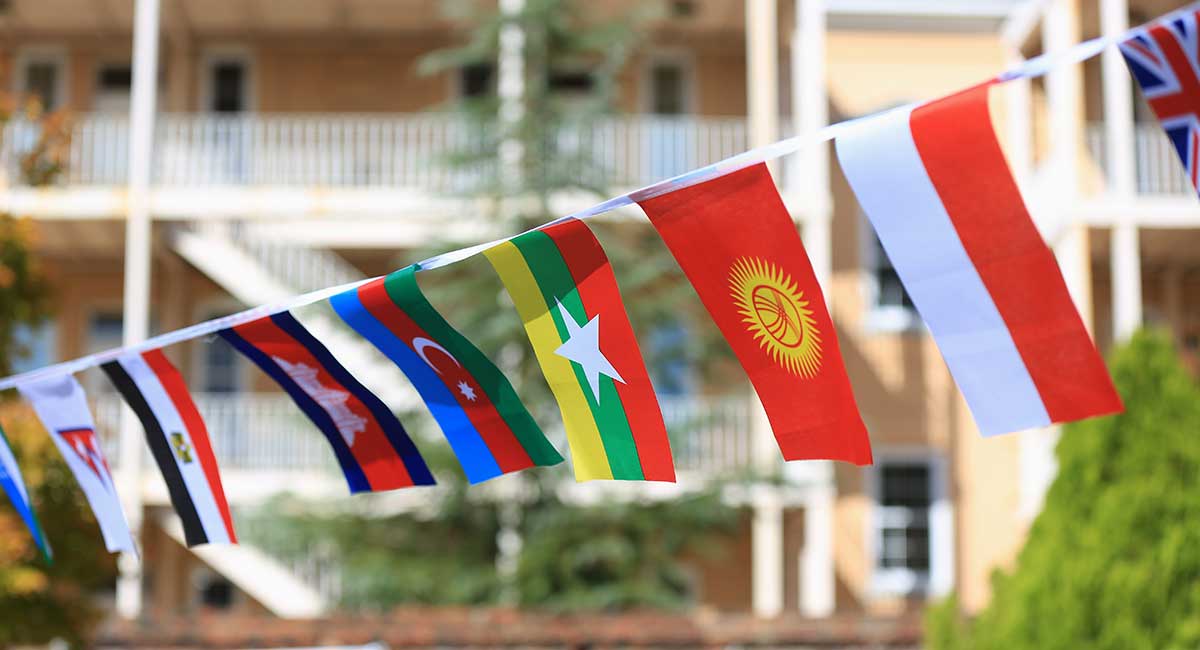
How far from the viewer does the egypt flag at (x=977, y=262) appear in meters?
4.38

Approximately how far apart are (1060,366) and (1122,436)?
533cm

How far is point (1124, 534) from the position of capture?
8.96m

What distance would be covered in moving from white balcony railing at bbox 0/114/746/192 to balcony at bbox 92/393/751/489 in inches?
107

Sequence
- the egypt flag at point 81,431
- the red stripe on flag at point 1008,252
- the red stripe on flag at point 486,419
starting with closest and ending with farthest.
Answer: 1. the red stripe on flag at point 1008,252
2. the red stripe on flag at point 486,419
3. the egypt flag at point 81,431

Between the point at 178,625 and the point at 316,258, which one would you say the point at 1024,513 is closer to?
the point at 316,258

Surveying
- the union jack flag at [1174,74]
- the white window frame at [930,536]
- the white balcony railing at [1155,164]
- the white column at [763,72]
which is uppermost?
the white column at [763,72]

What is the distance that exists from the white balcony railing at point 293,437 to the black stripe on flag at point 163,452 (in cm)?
995

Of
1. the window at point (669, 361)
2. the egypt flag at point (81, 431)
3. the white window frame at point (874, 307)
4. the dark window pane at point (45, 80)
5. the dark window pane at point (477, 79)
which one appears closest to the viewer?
the egypt flag at point (81, 431)

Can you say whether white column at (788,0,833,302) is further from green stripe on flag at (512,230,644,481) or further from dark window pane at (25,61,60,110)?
green stripe on flag at (512,230,644,481)

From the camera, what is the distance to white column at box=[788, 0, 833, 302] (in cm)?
1712

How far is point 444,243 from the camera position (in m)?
15.8

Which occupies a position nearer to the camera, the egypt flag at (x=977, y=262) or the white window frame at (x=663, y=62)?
the egypt flag at (x=977, y=262)

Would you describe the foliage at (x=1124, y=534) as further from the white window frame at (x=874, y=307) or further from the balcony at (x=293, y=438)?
the white window frame at (x=874, y=307)

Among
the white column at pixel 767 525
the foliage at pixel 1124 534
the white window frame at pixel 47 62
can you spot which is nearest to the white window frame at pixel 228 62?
the white window frame at pixel 47 62
